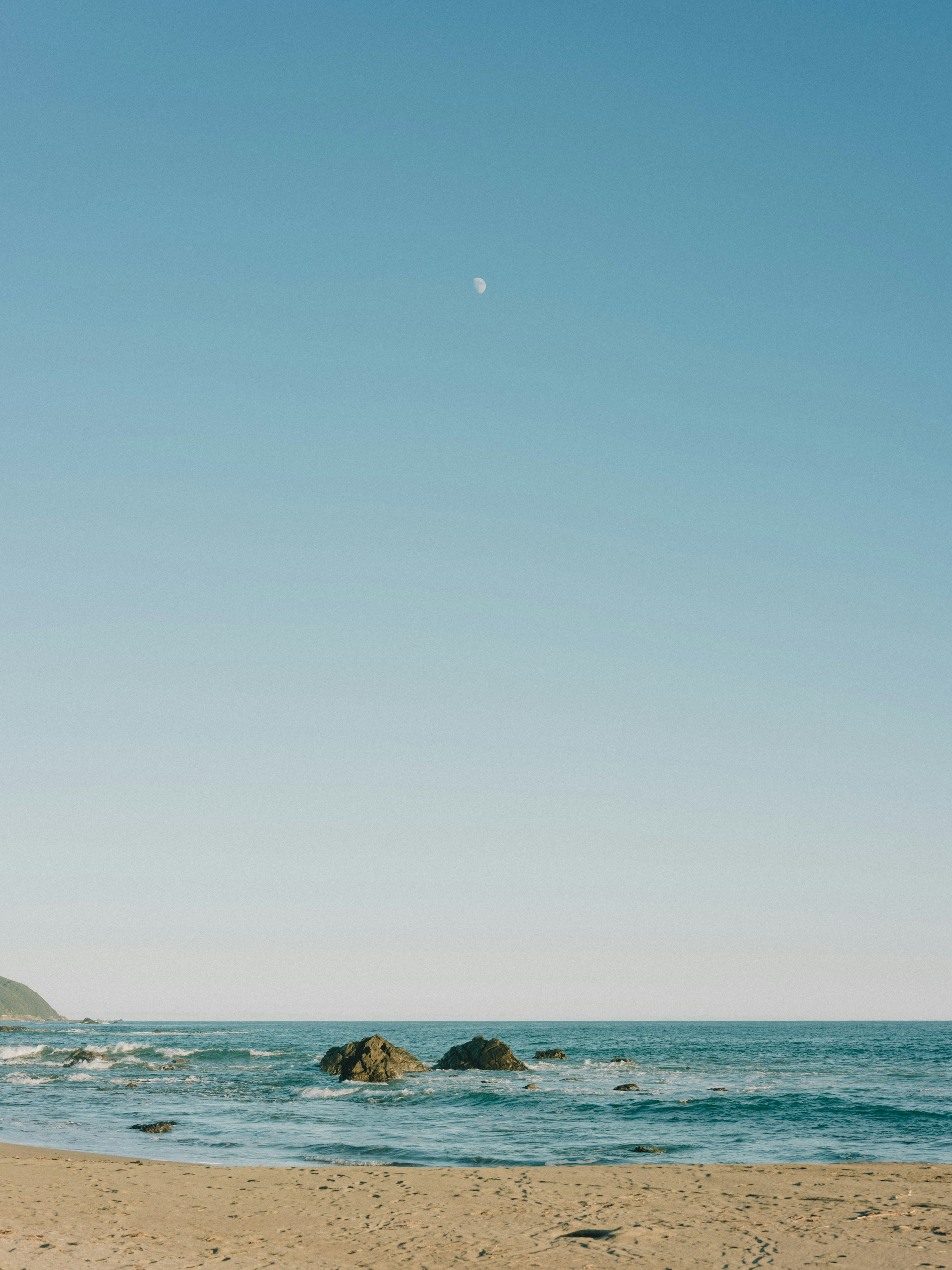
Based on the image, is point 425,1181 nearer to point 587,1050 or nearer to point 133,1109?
point 133,1109

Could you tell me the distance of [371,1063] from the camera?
164 ft

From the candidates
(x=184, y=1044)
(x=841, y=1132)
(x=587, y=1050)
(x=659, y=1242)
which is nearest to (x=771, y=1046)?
(x=587, y=1050)

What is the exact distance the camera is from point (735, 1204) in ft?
59.1

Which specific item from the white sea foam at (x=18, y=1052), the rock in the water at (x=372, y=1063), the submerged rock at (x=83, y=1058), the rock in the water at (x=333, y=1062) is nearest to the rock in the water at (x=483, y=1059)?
the rock in the water at (x=372, y=1063)

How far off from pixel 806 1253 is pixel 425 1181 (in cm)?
945

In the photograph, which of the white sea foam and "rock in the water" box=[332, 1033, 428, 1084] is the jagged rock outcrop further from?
the white sea foam

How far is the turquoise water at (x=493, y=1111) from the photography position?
26906 mm

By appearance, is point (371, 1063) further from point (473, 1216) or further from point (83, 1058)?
point (473, 1216)

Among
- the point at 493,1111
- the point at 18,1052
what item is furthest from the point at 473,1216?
the point at 18,1052

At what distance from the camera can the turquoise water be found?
88.3ft

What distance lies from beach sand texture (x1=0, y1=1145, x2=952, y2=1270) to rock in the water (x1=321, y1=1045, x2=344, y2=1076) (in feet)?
108

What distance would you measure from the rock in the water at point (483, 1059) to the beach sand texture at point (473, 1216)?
36.4 metres

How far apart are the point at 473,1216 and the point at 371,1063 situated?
116 feet

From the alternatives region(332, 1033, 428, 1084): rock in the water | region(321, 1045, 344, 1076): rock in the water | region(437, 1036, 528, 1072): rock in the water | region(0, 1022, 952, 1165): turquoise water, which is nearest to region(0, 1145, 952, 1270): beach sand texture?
region(0, 1022, 952, 1165): turquoise water
